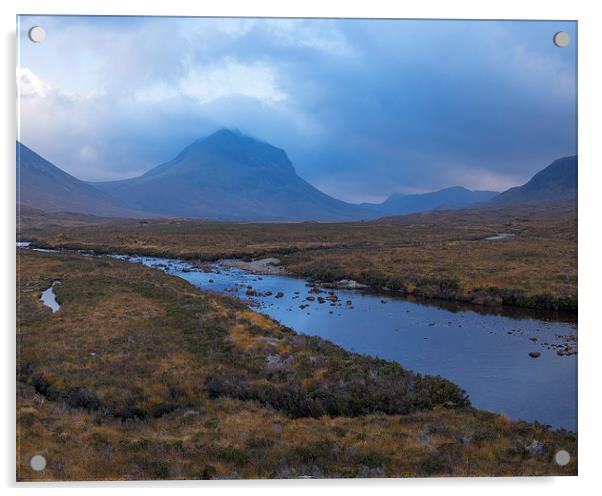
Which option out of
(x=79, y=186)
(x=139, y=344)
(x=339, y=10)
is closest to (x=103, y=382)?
(x=139, y=344)

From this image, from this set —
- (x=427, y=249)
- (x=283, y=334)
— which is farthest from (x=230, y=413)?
(x=427, y=249)

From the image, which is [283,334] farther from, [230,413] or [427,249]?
[427,249]

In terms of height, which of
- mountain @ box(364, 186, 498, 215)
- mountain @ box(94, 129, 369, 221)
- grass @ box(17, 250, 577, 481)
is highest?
mountain @ box(94, 129, 369, 221)

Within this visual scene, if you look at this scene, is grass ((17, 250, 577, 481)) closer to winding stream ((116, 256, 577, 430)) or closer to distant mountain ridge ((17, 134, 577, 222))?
winding stream ((116, 256, 577, 430))

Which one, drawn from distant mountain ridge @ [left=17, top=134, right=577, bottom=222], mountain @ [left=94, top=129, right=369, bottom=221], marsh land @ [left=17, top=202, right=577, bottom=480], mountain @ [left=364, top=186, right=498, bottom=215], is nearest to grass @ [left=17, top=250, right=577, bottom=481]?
marsh land @ [left=17, top=202, right=577, bottom=480]

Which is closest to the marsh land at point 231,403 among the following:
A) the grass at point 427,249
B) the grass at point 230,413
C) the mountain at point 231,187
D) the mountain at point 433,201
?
the grass at point 230,413

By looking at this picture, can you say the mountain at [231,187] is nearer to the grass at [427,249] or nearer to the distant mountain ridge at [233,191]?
the distant mountain ridge at [233,191]

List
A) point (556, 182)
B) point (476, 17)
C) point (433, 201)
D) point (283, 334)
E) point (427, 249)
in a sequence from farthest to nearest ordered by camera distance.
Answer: point (427, 249) → point (283, 334) → point (433, 201) → point (556, 182) → point (476, 17)
